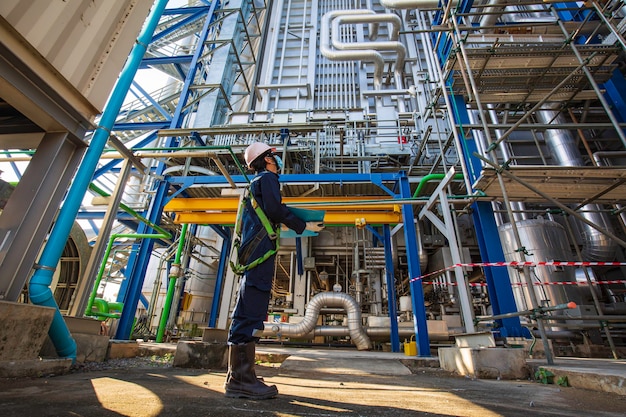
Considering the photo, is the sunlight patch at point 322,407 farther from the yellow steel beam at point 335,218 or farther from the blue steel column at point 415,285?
the yellow steel beam at point 335,218

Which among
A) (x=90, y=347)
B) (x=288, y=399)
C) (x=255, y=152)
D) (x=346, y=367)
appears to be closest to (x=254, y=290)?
(x=288, y=399)

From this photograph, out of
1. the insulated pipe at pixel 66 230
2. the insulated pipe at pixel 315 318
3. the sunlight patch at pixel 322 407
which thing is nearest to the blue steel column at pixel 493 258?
the insulated pipe at pixel 315 318

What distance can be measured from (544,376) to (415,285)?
2.14 m

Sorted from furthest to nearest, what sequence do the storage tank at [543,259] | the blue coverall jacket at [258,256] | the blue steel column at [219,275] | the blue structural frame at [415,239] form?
the blue steel column at [219,275], the storage tank at [543,259], the blue structural frame at [415,239], the blue coverall jacket at [258,256]

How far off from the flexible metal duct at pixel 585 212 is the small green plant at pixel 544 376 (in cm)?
485

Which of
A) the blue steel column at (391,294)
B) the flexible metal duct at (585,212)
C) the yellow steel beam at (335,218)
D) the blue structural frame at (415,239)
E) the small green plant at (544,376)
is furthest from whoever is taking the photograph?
the yellow steel beam at (335,218)

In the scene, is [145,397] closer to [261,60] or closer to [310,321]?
[310,321]

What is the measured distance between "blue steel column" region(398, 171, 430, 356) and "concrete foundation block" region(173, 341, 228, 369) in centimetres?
276

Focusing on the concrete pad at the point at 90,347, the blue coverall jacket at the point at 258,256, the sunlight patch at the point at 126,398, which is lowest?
the sunlight patch at the point at 126,398

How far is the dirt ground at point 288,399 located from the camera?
115 centimetres

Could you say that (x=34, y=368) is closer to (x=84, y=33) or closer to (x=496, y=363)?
(x=84, y=33)

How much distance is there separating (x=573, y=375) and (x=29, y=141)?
443 centimetres

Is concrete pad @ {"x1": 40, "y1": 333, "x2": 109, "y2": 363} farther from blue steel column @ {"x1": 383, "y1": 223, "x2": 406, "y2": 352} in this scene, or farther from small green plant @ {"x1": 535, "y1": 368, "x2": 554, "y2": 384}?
blue steel column @ {"x1": 383, "y1": 223, "x2": 406, "y2": 352}

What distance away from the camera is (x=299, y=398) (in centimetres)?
151
